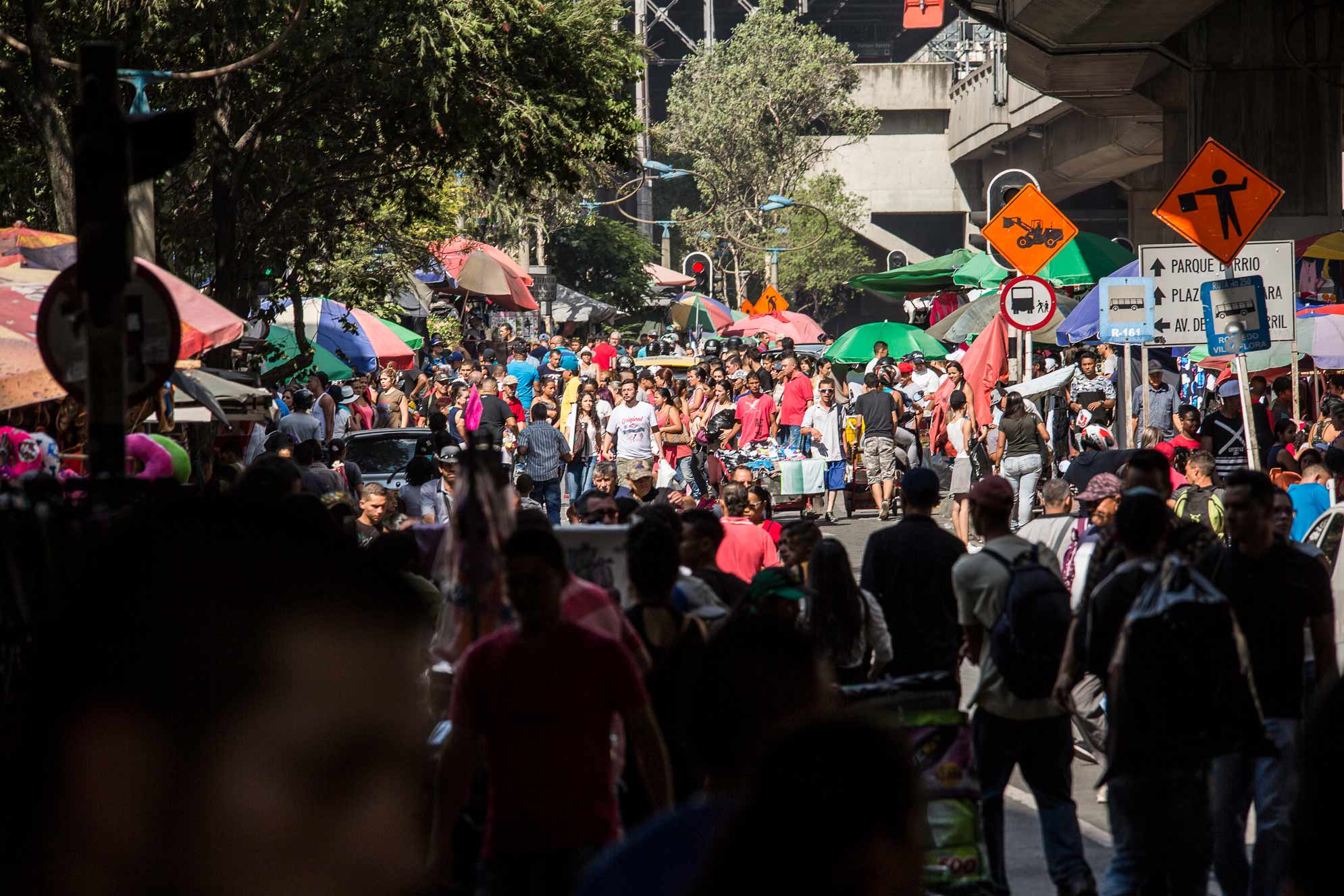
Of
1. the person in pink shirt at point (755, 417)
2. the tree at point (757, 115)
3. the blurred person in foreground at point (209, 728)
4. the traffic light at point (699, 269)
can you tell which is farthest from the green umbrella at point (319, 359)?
the tree at point (757, 115)

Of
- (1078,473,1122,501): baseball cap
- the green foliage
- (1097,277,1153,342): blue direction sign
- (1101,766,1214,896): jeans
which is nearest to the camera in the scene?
(1101,766,1214,896): jeans

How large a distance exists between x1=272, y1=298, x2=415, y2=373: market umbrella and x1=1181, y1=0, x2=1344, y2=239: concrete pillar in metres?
11.1

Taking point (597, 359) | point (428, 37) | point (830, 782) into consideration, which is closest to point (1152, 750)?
point (830, 782)

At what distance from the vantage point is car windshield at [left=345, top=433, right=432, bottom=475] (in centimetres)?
1952

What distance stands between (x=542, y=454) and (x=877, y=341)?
11.3 meters

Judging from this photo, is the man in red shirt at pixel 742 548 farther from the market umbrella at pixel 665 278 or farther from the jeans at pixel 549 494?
the market umbrella at pixel 665 278

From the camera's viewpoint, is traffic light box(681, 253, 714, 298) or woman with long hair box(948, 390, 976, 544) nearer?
woman with long hair box(948, 390, 976, 544)

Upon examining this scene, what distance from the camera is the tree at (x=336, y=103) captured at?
16.4 m

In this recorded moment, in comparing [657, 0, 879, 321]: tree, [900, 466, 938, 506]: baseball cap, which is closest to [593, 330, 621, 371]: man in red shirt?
[900, 466, 938, 506]: baseball cap

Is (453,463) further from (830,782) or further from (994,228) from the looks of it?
(830,782)

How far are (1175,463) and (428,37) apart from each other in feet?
25.4

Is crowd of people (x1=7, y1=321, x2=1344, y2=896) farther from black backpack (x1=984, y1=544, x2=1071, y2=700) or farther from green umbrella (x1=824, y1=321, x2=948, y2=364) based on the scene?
→ green umbrella (x1=824, y1=321, x2=948, y2=364)

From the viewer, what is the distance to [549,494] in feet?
61.4

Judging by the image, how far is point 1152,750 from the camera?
5.77 metres
